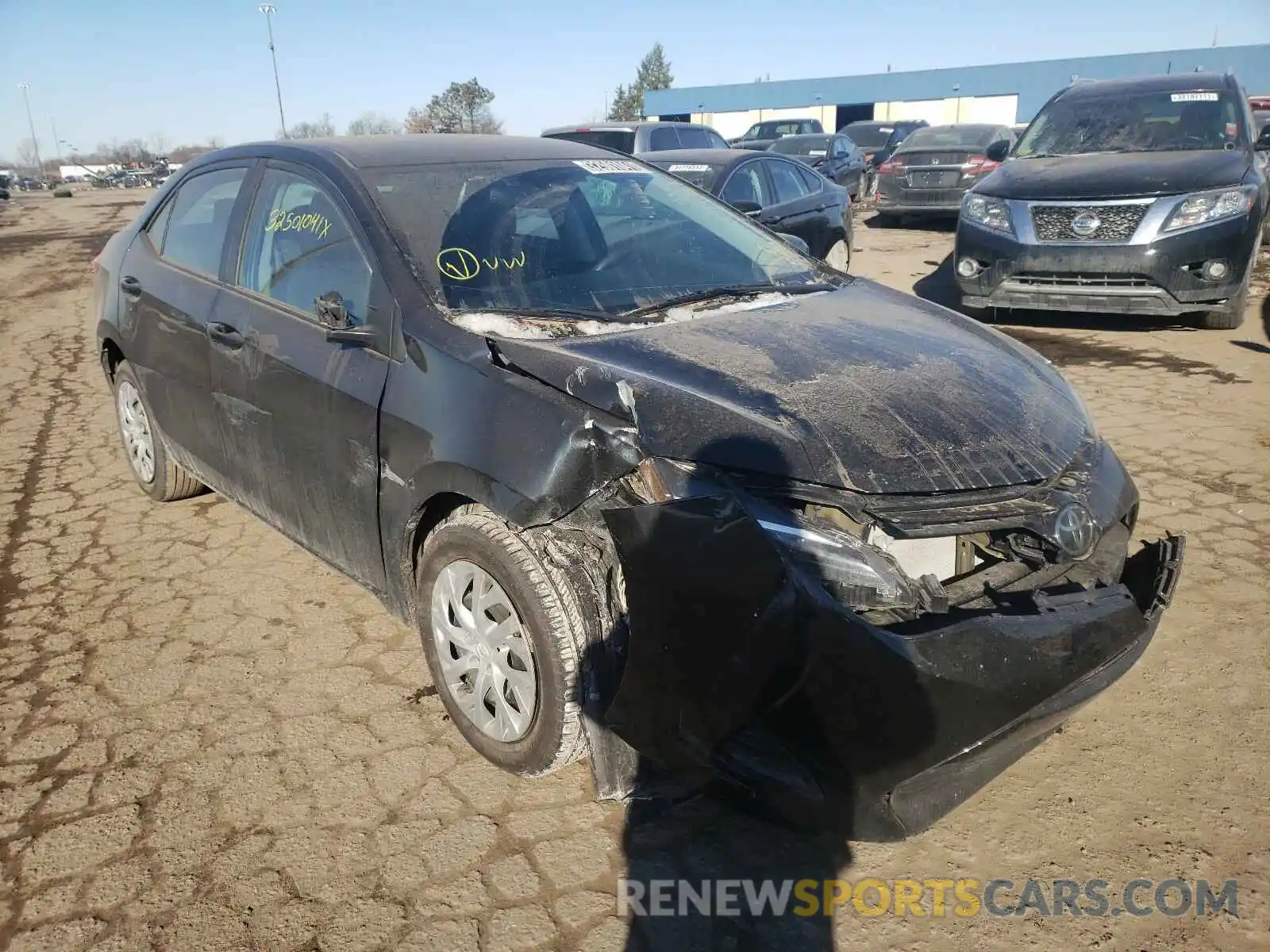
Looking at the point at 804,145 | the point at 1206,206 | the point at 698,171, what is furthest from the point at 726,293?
the point at 804,145

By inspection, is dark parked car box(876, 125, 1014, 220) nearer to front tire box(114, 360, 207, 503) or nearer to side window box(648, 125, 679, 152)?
side window box(648, 125, 679, 152)

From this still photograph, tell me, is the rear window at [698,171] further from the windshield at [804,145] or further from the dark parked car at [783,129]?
the dark parked car at [783,129]

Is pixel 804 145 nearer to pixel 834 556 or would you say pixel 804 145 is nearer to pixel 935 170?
pixel 935 170

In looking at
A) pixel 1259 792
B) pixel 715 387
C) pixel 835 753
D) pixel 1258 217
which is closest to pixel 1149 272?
pixel 1258 217

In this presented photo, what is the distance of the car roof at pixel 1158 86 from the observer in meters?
7.78

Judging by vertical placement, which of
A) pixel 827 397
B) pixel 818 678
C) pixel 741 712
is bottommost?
pixel 741 712

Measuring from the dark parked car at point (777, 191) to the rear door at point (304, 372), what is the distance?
4.86 m

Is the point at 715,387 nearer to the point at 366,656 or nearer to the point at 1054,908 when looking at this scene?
the point at 1054,908

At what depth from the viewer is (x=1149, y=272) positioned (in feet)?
21.8

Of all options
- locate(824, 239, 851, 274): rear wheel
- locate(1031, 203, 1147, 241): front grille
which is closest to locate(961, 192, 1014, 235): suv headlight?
locate(1031, 203, 1147, 241): front grille

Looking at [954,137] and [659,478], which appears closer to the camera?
[659,478]

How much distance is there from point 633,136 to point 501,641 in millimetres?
10403

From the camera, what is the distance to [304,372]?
303 cm

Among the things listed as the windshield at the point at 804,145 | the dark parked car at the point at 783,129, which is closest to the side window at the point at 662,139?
the windshield at the point at 804,145
